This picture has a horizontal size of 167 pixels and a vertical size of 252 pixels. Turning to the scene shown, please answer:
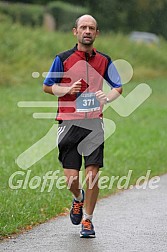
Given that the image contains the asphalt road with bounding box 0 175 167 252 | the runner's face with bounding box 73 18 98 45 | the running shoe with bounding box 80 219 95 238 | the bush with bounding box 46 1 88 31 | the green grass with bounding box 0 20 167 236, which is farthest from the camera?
the bush with bounding box 46 1 88 31

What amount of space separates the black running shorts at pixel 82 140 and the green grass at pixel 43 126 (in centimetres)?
95

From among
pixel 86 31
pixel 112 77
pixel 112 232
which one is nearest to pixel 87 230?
pixel 112 232

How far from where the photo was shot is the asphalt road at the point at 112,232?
760 cm

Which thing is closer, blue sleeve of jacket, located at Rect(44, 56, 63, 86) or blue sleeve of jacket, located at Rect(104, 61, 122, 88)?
blue sleeve of jacket, located at Rect(44, 56, 63, 86)

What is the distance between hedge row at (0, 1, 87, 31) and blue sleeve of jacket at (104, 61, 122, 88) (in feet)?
120

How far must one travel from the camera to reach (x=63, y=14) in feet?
167

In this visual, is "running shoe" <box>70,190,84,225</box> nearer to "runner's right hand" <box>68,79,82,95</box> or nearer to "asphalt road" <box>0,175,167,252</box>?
"asphalt road" <box>0,175,167,252</box>

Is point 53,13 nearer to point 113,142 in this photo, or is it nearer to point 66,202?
point 113,142

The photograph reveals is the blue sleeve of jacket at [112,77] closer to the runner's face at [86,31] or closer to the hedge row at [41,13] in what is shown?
the runner's face at [86,31]

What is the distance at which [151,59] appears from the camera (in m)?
43.1

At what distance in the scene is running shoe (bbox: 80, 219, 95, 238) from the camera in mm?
8086

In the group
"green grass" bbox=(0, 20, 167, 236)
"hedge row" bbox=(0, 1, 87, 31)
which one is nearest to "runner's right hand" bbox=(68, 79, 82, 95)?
"green grass" bbox=(0, 20, 167, 236)

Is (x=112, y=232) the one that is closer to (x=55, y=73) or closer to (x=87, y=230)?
(x=87, y=230)

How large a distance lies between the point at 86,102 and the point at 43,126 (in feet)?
36.9
